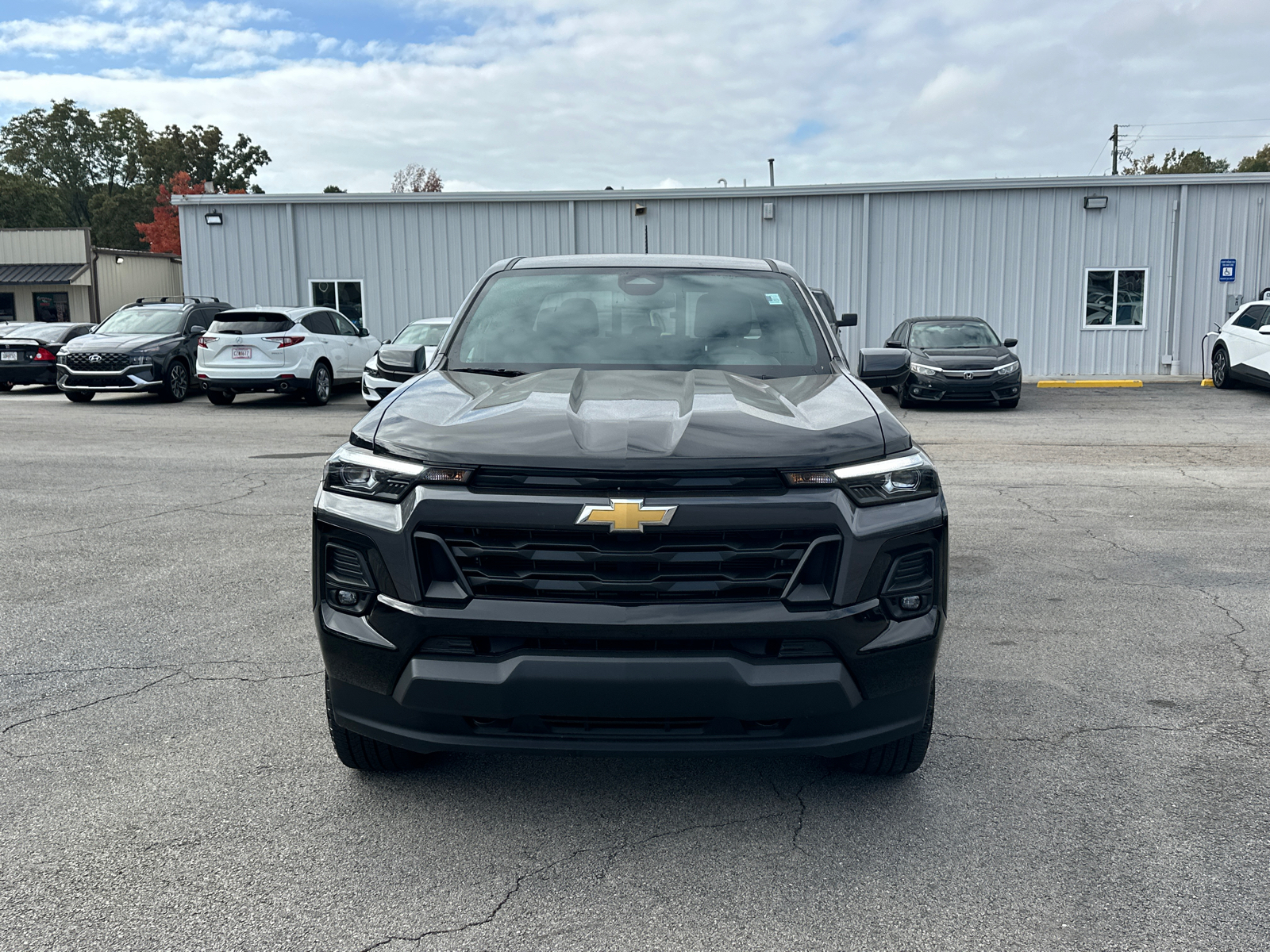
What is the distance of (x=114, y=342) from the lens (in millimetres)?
17984

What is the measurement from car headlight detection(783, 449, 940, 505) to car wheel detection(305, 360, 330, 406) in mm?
15892

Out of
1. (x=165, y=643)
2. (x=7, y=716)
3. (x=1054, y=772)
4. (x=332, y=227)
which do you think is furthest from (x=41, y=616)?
(x=332, y=227)

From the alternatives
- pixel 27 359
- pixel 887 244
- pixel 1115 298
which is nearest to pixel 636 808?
pixel 27 359

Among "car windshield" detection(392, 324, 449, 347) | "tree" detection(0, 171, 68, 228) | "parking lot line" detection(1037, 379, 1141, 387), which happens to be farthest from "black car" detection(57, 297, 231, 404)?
"tree" detection(0, 171, 68, 228)

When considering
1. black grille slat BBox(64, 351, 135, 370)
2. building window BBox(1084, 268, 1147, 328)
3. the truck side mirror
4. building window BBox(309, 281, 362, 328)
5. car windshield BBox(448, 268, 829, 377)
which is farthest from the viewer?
building window BBox(309, 281, 362, 328)

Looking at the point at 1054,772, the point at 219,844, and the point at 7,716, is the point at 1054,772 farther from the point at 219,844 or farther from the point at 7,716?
the point at 7,716

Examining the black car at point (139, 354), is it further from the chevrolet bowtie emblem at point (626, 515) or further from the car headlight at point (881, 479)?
the car headlight at point (881, 479)

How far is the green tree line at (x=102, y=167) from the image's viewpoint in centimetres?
7744

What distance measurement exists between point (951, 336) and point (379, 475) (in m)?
16.4

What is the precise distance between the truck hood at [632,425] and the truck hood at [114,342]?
52.8ft

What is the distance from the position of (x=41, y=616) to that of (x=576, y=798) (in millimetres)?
3546

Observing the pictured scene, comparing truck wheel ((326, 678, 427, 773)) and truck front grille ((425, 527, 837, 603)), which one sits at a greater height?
truck front grille ((425, 527, 837, 603))

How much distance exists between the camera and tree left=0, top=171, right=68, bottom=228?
75.5m

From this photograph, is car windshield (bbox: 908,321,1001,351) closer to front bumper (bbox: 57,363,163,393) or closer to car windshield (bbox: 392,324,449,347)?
car windshield (bbox: 392,324,449,347)
